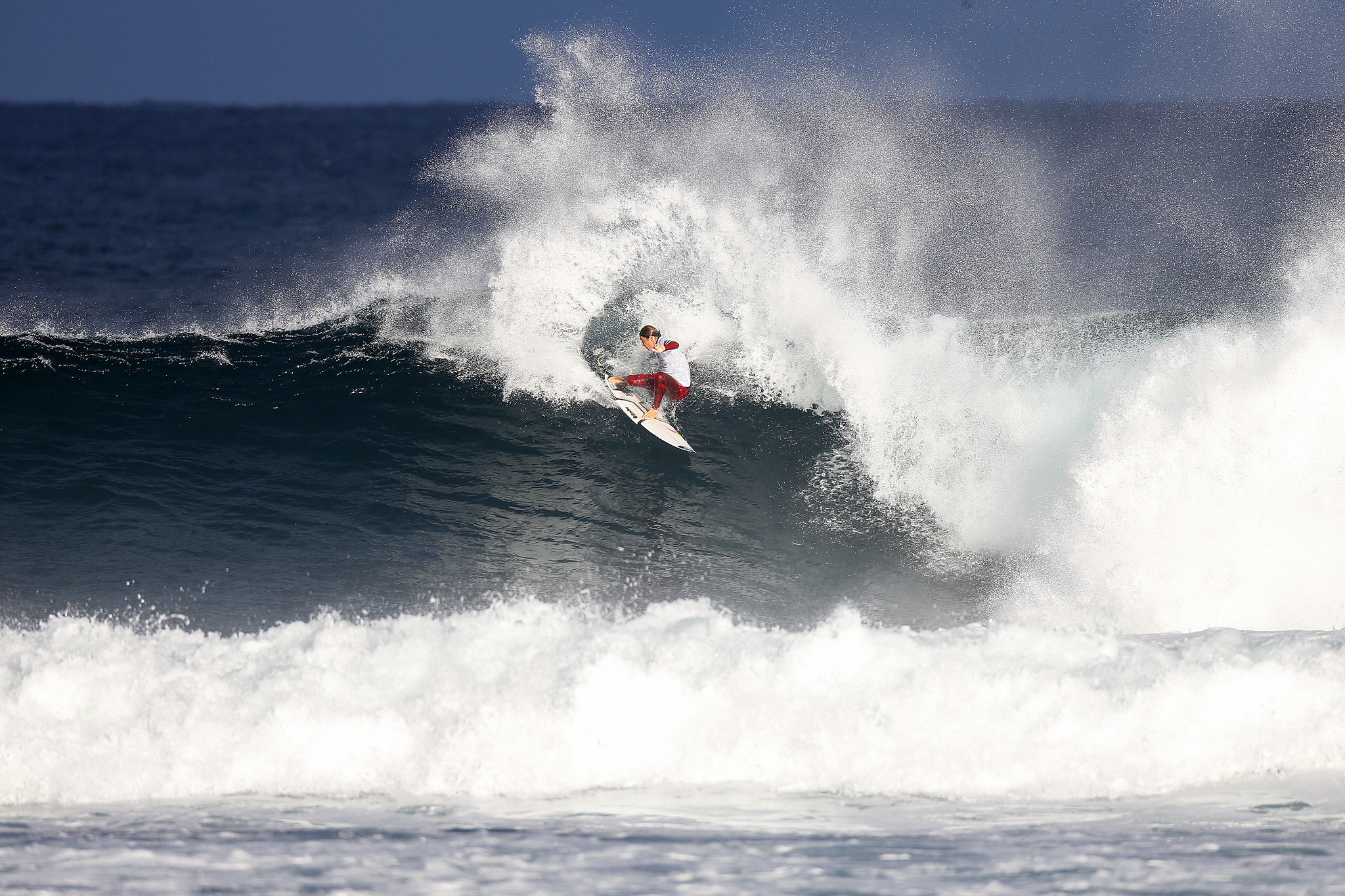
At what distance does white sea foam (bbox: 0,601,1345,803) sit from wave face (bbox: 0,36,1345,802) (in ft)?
0.08

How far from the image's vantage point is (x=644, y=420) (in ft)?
36.7

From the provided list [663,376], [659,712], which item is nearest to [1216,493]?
[663,376]

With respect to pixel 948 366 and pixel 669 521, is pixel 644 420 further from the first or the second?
pixel 948 366

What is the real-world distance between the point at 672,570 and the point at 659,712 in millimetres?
2832

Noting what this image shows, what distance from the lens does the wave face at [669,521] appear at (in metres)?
5.88

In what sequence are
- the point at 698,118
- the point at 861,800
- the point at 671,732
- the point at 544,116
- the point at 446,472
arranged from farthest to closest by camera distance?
the point at 698,118
the point at 544,116
the point at 446,472
the point at 671,732
the point at 861,800

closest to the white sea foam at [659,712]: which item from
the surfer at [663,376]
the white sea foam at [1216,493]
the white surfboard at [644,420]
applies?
the white sea foam at [1216,493]

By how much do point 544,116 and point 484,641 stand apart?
11.8 m

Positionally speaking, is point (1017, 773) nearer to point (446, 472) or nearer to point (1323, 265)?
point (446, 472)

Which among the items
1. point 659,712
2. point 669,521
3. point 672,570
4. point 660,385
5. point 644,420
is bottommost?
point 659,712

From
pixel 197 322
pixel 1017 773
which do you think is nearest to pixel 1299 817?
pixel 1017 773

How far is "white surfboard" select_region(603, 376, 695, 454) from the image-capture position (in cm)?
1104

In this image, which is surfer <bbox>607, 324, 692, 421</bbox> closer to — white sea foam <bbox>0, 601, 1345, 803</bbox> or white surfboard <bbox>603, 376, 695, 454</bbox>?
white surfboard <bbox>603, 376, 695, 454</bbox>

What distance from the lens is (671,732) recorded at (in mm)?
5973
